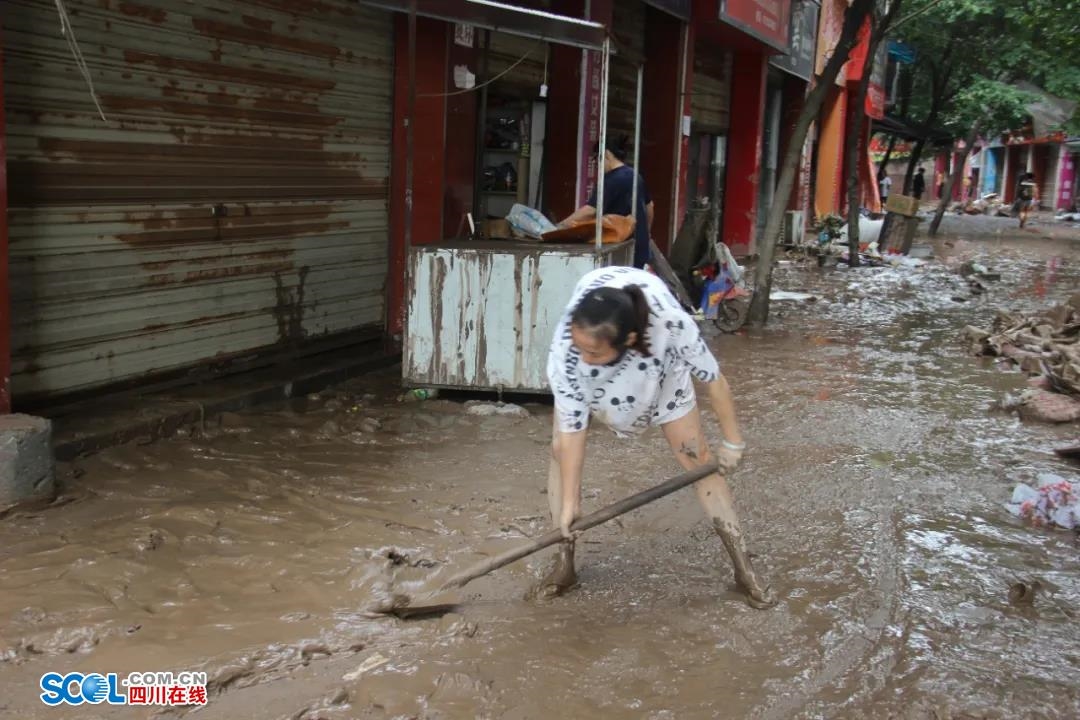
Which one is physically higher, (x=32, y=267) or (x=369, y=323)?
(x=32, y=267)

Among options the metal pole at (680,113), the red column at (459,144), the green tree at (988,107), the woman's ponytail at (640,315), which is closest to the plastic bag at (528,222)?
the red column at (459,144)

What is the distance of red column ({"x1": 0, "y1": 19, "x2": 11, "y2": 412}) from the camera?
4.65 meters

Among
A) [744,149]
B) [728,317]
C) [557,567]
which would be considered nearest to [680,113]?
[728,317]

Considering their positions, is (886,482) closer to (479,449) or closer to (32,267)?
(479,449)

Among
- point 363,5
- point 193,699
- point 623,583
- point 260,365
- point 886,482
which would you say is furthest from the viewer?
point 363,5

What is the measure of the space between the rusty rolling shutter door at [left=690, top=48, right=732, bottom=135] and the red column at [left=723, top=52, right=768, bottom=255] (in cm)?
21

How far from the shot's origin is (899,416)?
7.15 m

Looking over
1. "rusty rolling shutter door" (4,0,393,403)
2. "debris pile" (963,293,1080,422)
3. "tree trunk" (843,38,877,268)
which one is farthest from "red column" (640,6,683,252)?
"rusty rolling shutter door" (4,0,393,403)

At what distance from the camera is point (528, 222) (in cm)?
745

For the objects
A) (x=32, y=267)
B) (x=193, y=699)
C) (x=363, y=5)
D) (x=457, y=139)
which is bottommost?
(x=193, y=699)

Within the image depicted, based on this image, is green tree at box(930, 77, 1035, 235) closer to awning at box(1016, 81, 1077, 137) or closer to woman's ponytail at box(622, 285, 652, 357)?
awning at box(1016, 81, 1077, 137)

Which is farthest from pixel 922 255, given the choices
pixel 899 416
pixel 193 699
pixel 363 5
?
pixel 193 699

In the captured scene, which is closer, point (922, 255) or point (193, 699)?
point (193, 699)

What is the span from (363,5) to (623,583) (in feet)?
17.1
